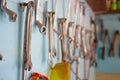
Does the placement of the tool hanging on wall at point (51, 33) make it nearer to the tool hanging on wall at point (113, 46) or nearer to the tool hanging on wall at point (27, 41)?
Answer: the tool hanging on wall at point (27, 41)

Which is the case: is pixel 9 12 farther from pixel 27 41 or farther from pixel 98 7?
pixel 98 7

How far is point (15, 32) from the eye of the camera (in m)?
0.63

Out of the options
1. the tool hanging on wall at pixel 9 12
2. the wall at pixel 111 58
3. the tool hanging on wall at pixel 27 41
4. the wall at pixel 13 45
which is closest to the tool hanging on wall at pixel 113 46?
the wall at pixel 111 58

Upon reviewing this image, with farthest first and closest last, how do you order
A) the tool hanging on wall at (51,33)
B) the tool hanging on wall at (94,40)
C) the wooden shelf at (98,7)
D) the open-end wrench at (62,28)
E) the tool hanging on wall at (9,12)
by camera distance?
the tool hanging on wall at (94,40) → the wooden shelf at (98,7) → the open-end wrench at (62,28) → the tool hanging on wall at (51,33) → the tool hanging on wall at (9,12)

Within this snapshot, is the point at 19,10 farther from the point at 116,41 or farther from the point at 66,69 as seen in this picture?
the point at 116,41

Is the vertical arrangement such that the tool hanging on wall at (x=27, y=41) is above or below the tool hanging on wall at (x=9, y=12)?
below

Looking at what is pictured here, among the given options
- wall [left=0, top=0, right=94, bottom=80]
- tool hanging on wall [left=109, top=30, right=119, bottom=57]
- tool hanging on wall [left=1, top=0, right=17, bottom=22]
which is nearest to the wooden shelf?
tool hanging on wall [left=109, top=30, right=119, bottom=57]

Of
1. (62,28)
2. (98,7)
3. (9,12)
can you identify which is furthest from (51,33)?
(98,7)

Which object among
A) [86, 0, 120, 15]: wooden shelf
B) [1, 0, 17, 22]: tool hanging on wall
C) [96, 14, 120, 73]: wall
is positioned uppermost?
[86, 0, 120, 15]: wooden shelf

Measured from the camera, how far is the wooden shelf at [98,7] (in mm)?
1649

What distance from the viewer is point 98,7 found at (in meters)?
1.83

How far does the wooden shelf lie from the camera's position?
1.65m

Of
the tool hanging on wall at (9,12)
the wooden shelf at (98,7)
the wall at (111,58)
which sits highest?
the wooden shelf at (98,7)

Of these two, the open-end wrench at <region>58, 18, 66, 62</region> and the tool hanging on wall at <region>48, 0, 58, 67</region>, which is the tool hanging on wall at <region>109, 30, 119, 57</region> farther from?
the tool hanging on wall at <region>48, 0, 58, 67</region>
